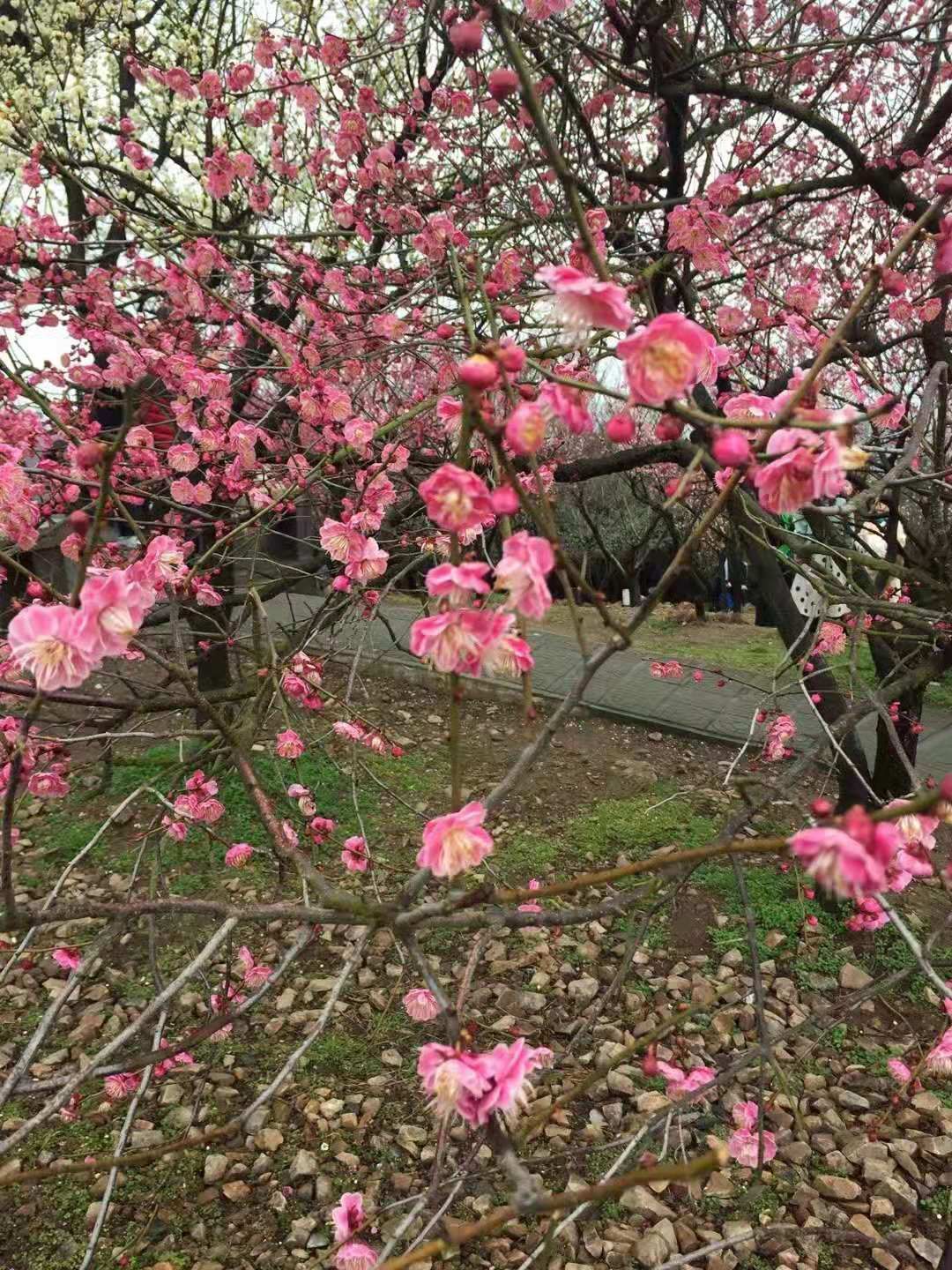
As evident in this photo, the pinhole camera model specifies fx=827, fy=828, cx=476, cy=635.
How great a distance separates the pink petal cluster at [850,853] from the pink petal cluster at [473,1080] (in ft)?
1.55

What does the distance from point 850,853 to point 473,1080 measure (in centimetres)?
56

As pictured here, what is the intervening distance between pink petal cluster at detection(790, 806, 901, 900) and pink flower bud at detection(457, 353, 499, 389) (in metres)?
0.58

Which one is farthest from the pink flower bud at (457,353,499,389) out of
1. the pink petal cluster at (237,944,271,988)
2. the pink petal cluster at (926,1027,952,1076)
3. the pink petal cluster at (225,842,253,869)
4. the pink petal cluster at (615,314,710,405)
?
the pink petal cluster at (237,944,271,988)

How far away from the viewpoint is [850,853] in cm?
79

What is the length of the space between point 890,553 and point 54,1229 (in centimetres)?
440

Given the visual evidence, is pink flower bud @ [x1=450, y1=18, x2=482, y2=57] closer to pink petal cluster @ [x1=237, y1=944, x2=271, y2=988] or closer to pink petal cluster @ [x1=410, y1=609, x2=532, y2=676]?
pink petal cluster @ [x1=410, y1=609, x2=532, y2=676]

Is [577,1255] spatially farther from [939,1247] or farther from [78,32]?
[78,32]

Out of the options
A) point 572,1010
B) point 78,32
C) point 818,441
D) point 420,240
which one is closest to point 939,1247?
point 572,1010

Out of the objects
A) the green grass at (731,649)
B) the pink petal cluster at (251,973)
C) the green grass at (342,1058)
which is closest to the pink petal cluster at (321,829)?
the pink petal cluster at (251,973)

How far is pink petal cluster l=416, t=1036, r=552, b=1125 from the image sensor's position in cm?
104

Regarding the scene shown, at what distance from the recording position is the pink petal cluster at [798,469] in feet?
3.37

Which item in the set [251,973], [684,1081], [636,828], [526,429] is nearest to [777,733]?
[636,828]

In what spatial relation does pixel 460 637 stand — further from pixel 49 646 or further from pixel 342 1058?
pixel 342 1058

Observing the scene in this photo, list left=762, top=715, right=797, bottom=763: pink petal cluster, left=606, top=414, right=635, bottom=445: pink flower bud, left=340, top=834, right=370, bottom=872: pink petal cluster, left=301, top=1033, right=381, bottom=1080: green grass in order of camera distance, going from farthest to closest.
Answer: left=762, top=715, right=797, bottom=763: pink petal cluster
left=301, top=1033, right=381, bottom=1080: green grass
left=340, top=834, right=370, bottom=872: pink petal cluster
left=606, top=414, right=635, bottom=445: pink flower bud
